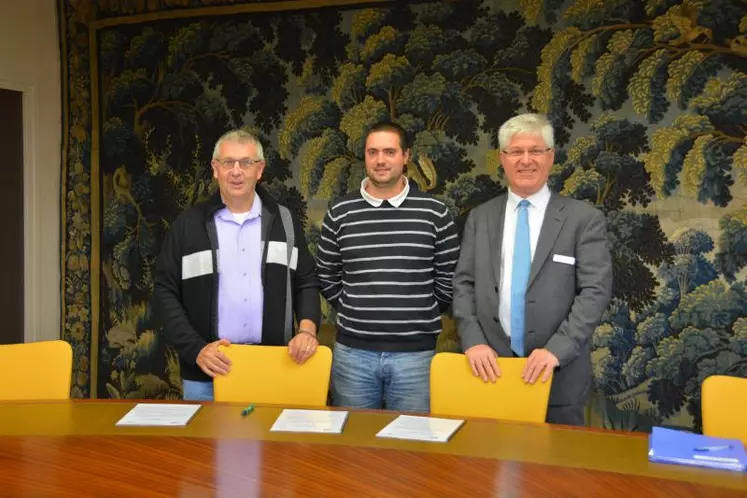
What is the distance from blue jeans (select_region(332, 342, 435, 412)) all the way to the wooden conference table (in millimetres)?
767

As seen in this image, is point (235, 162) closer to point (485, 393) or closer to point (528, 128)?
point (528, 128)

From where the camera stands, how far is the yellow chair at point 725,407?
227cm

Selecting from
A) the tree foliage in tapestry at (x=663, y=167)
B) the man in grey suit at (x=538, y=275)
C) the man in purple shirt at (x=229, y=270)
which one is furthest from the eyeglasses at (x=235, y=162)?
the tree foliage in tapestry at (x=663, y=167)

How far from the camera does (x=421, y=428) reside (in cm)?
218

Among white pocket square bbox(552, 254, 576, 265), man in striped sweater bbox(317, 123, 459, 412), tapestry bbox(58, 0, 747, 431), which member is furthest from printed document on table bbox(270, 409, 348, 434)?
tapestry bbox(58, 0, 747, 431)

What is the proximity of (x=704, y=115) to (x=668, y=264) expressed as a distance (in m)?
0.72

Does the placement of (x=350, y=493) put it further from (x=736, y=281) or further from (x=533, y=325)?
(x=736, y=281)

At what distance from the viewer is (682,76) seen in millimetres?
3633

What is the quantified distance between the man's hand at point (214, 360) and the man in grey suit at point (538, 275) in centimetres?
85

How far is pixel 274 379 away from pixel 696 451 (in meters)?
1.40

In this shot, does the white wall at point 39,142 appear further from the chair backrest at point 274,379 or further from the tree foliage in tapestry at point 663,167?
the tree foliage in tapestry at point 663,167

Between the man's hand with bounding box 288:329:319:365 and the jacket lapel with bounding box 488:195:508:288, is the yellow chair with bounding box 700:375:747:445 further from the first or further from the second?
the man's hand with bounding box 288:329:319:365

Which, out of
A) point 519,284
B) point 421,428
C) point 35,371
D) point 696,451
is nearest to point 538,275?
point 519,284

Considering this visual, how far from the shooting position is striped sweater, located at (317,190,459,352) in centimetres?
301
